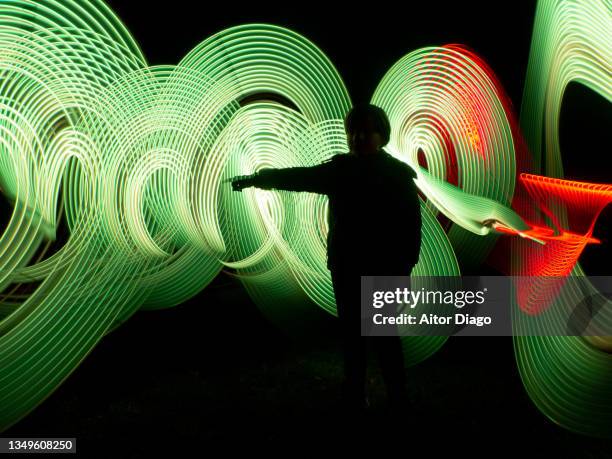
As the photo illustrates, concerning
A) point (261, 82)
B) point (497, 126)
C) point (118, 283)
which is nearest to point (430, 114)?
point (497, 126)

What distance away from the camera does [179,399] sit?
14.0 ft

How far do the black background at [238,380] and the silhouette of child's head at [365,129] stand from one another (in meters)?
1.83

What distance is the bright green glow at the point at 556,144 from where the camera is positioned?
415cm

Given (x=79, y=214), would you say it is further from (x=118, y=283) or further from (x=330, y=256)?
(x=330, y=256)

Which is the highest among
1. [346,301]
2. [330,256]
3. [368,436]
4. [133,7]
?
[133,7]

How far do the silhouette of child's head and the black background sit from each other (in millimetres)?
1833

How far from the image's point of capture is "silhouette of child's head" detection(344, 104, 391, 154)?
3504 mm

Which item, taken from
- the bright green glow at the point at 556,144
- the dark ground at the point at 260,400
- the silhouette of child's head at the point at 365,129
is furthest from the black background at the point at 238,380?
the silhouette of child's head at the point at 365,129

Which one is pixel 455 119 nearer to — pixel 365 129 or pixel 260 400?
pixel 365 129

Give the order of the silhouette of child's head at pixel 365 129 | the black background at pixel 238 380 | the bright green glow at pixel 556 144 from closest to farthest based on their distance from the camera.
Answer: the silhouette of child's head at pixel 365 129
the black background at pixel 238 380
the bright green glow at pixel 556 144

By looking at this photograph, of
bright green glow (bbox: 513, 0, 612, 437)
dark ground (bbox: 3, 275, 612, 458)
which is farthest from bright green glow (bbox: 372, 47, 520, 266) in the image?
dark ground (bbox: 3, 275, 612, 458)

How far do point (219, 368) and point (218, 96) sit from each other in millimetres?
2490

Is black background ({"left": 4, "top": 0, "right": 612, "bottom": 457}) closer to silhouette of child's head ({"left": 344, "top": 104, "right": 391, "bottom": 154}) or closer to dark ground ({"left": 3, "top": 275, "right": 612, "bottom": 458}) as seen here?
dark ground ({"left": 3, "top": 275, "right": 612, "bottom": 458})

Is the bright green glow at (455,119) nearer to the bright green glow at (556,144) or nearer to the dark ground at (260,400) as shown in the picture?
the bright green glow at (556,144)
